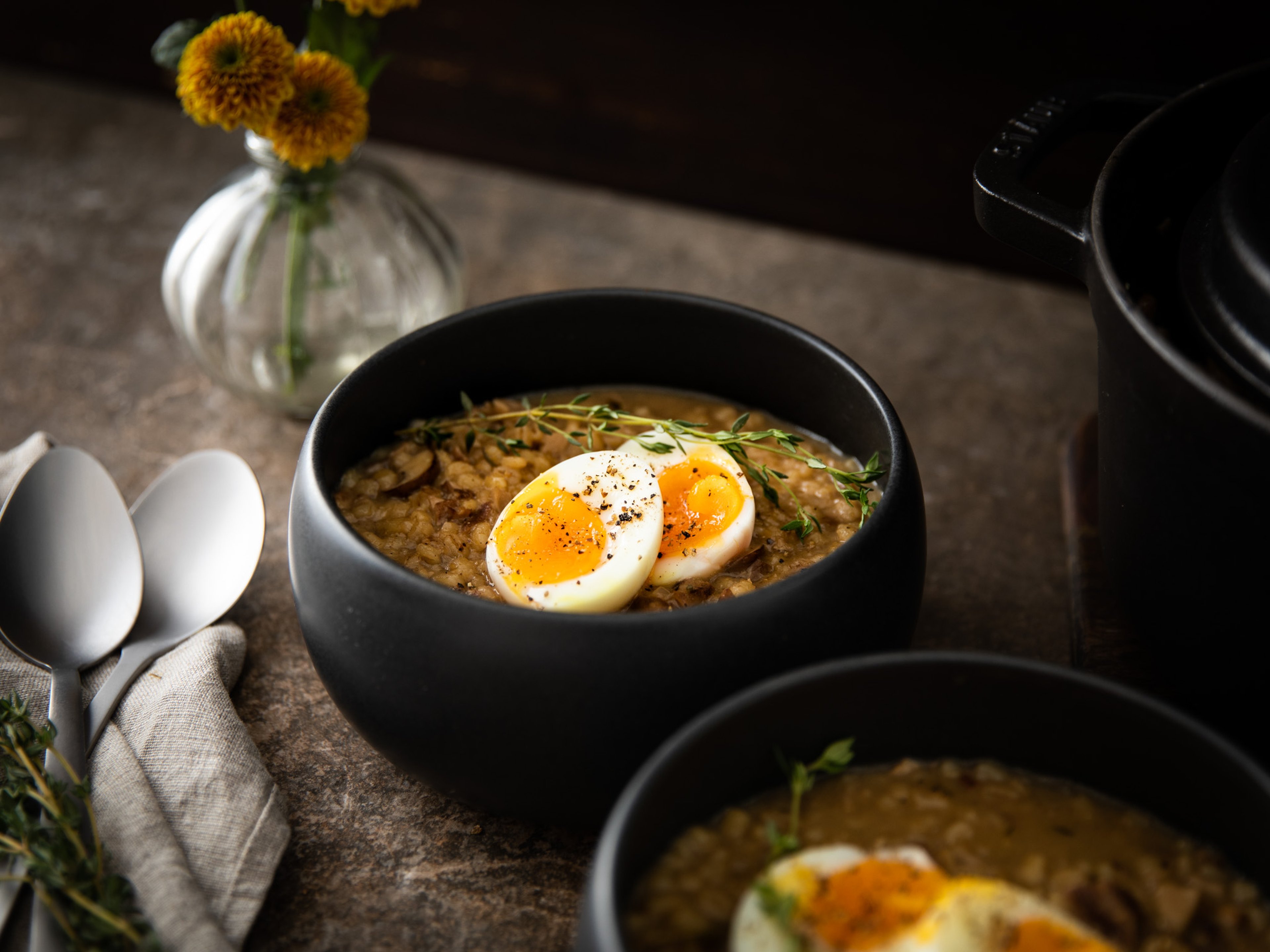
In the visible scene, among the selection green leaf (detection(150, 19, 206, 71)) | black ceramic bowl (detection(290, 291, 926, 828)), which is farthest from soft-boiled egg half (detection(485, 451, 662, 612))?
green leaf (detection(150, 19, 206, 71))

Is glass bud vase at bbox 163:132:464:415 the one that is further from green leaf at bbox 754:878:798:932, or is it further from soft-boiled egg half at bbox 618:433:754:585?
green leaf at bbox 754:878:798:932

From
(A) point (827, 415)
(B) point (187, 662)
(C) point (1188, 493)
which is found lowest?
(B) point (187, 662)

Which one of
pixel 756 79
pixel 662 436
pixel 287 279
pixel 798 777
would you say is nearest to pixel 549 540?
pixel 662 436

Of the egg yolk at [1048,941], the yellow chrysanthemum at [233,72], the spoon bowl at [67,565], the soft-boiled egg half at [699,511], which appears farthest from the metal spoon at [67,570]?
the egg yolk at [1048,941]

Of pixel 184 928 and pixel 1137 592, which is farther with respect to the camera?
pixel 1137 592

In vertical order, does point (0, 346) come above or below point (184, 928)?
below

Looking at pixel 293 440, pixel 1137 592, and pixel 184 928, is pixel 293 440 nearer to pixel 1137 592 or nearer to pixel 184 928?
pixel 184 928

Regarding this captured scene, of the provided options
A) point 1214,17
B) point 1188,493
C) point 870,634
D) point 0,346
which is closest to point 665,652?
point 870,634

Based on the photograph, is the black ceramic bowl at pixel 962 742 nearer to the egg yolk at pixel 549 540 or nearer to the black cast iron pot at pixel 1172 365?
the black cast iron pot at pixel 1172 365
